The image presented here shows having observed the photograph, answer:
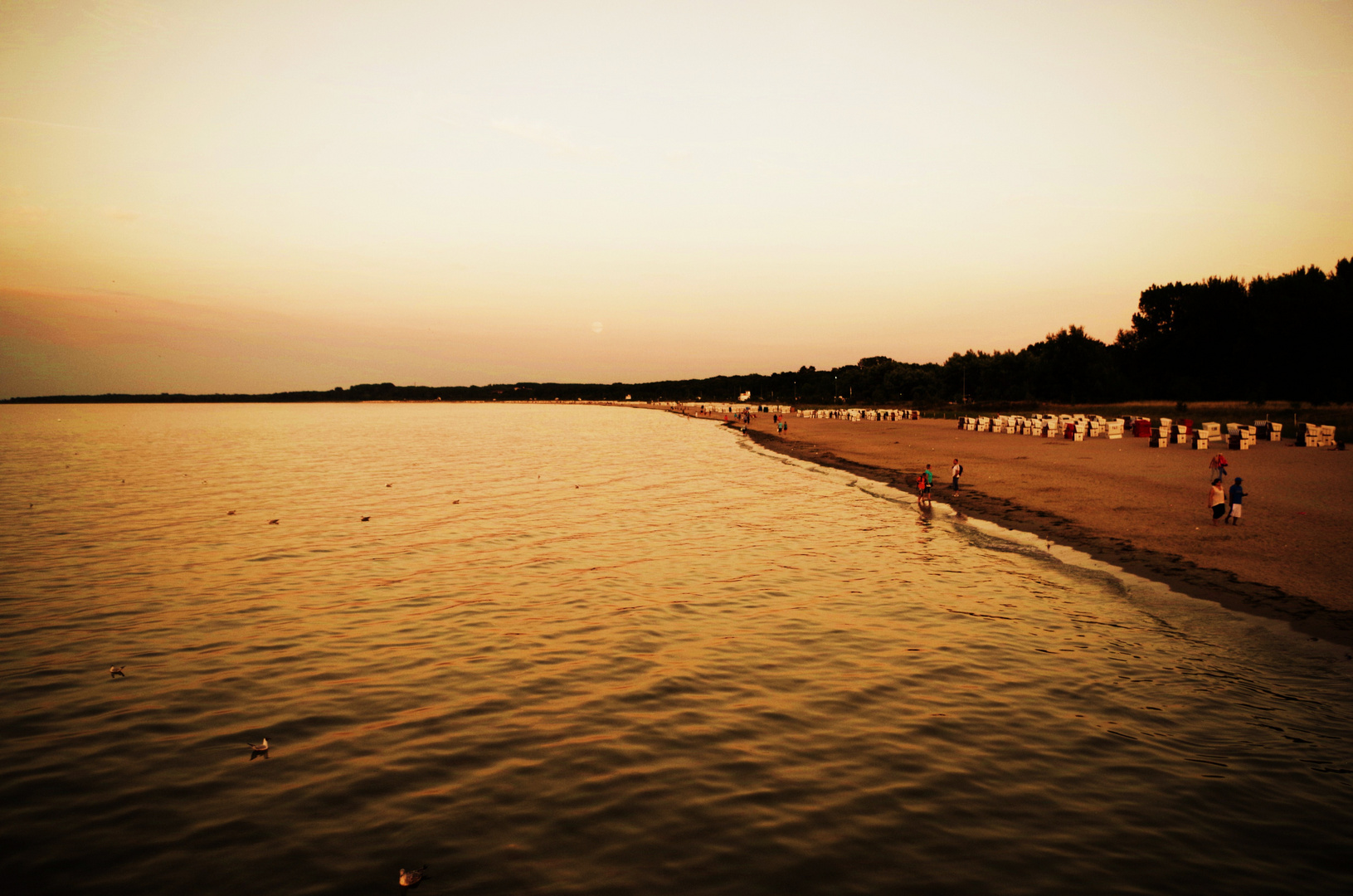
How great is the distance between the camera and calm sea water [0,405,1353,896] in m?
8.73

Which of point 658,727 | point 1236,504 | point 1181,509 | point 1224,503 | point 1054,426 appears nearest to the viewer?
point 658,727

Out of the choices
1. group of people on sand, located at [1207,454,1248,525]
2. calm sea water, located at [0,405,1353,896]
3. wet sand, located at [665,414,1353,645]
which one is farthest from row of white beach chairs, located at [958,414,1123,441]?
calm sea water, located at [0,405,1353,896]

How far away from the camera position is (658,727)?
12.4m

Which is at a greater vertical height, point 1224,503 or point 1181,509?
point 1224,503

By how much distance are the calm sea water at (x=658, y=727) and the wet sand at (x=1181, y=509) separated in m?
2.44

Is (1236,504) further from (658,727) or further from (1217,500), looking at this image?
(658,727)

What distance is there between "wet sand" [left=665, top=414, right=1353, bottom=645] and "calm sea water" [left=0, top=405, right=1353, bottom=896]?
2.44 meters

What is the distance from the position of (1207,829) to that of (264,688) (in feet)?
52.7

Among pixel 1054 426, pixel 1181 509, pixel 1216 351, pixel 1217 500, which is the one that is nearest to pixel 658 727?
pixel 1217 500

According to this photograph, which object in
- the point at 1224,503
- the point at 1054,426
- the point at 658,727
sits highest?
the point at 1054,426

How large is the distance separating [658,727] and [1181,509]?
30.0 metres

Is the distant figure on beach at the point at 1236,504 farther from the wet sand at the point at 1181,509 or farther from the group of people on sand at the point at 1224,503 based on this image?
the wet sand at the point at 1181,509

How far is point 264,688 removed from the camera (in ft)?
46.8

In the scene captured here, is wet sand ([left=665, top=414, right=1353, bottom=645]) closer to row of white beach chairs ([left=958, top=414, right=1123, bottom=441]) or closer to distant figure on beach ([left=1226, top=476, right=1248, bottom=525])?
distant figure on beach ([left=1226, top=476, right=1248, bottom=525])
